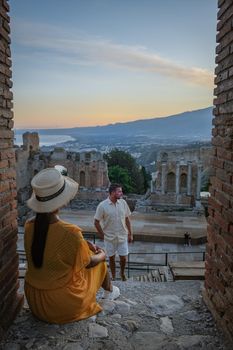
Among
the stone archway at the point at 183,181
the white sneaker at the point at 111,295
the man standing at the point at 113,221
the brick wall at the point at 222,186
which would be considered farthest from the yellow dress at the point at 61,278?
the stone archway at the point at 183,181

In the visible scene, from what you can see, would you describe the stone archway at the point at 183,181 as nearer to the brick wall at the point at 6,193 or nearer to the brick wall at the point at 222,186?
the brick wall at the point at 222,186

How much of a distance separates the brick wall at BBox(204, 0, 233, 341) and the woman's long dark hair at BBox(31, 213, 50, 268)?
177 centimetres

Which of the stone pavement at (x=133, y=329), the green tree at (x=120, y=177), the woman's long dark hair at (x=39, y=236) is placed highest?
the woman's long dark hair at (x=39, y=236)

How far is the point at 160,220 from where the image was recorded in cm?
2092

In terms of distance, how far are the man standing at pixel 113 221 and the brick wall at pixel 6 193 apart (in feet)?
7.70

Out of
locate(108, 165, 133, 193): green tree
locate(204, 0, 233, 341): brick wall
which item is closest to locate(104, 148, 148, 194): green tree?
locate(108, 165, 133, 193): green tree

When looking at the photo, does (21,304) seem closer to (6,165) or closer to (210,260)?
(6,165)

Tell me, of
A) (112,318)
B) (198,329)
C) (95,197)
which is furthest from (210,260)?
(95,197)

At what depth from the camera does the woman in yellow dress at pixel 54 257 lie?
11.9ft

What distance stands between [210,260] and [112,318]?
1300 mm

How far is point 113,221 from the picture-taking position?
636 cm

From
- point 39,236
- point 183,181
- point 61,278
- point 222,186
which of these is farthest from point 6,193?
point 183,181

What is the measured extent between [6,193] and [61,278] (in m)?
1.06

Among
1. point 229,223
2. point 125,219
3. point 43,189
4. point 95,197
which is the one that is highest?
point 43,189
